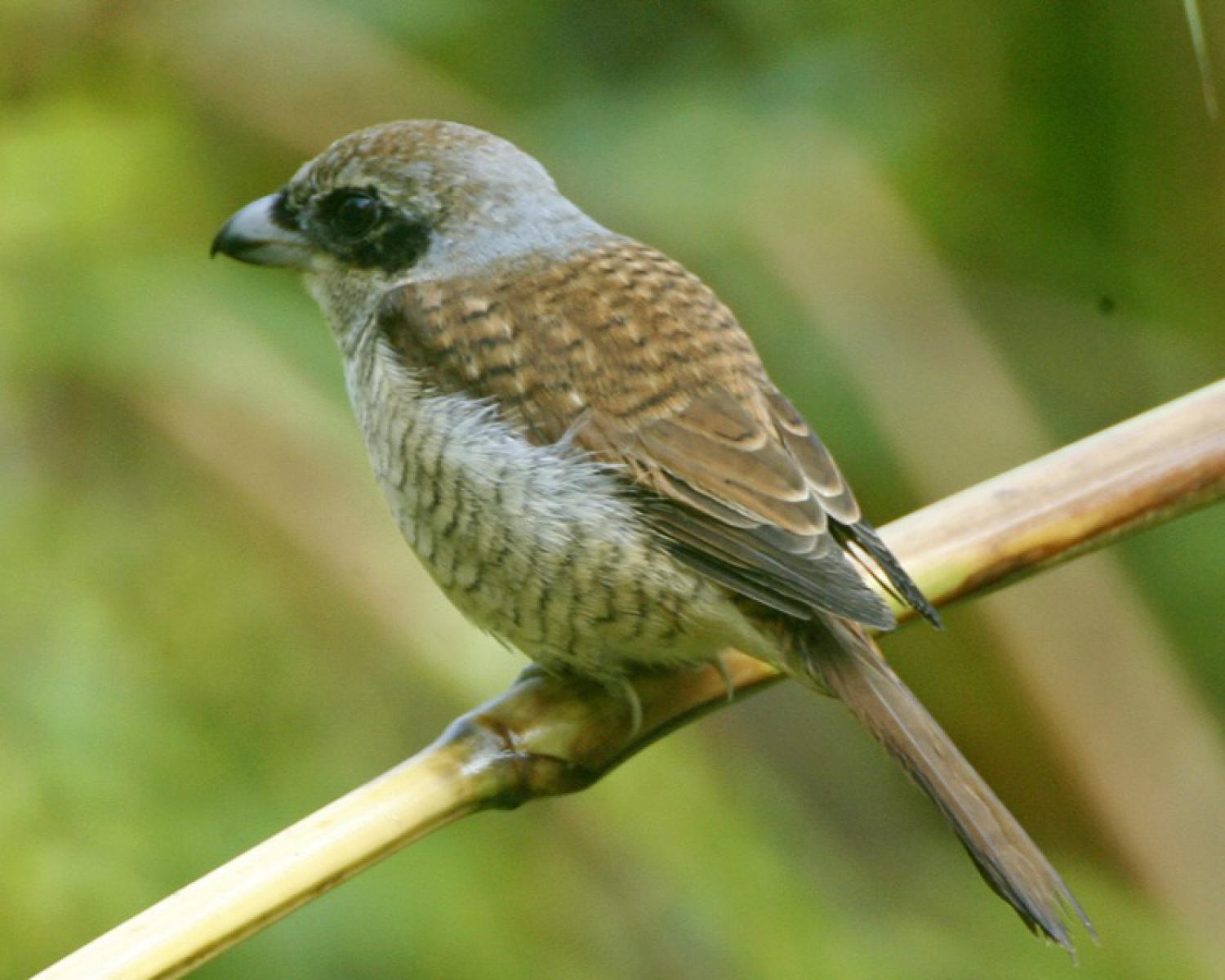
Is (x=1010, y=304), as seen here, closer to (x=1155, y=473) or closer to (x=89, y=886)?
(x=1155, y=473)

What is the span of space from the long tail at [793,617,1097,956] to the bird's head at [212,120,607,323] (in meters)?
0.71

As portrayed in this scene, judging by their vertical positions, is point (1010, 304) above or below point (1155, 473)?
below

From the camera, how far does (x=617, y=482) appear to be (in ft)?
6.85

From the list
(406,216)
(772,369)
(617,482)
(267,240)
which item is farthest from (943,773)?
(772,369)

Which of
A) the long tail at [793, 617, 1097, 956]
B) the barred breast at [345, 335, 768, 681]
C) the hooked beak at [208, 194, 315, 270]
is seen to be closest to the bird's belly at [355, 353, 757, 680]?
the barred breast at [345, 335, 768, 681]

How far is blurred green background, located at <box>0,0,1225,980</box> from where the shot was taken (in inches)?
102

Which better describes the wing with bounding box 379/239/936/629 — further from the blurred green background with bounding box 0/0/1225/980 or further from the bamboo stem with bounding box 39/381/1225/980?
the blurred green background with bounding box 0/0/1225/980

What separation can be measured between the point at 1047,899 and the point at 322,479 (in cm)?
154

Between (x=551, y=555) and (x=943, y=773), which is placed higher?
(x=551, y=555)

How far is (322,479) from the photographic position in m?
2.89

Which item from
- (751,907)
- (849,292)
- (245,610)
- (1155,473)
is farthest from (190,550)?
(1155,473)

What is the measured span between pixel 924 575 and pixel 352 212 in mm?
965

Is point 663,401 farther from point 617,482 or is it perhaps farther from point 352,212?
point 352,212

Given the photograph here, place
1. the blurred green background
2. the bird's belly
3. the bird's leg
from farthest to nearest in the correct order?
the blurred green background, the bird's belly, the bird's leg
